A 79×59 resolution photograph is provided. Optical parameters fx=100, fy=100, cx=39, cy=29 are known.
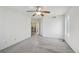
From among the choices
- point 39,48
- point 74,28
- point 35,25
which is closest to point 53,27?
point 39,48

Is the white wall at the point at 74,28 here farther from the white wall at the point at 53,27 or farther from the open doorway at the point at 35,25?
the open doorway at the point at 35,25

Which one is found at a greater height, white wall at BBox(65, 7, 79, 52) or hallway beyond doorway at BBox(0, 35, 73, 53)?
white wall at BBox(65, 7, 79, 52)

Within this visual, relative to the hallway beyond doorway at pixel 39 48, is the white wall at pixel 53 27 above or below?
above

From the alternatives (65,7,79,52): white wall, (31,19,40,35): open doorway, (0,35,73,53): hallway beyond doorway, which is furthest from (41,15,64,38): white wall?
(65,7,79,52): white wall

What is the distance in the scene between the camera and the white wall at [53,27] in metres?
9.21

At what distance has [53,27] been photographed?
9.51 metres

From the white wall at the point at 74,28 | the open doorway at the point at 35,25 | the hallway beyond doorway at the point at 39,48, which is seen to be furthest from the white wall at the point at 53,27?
the white wall at the point at 74,28

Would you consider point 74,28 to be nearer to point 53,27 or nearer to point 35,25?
point 53,27

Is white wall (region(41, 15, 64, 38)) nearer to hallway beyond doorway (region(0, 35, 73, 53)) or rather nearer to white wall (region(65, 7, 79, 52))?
hallway beyond doorway (region(0, 35, 73, 53))

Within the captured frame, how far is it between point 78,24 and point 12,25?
11.6 feet

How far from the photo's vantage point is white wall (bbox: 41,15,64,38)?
9211mm
